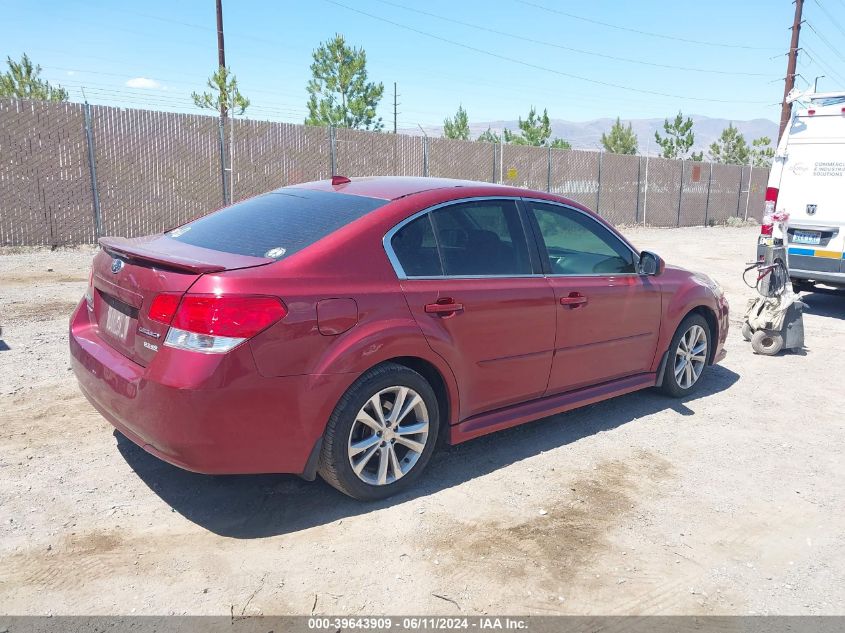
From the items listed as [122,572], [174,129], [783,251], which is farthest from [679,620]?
[174,129]

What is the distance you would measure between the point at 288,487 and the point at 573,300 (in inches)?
82.6

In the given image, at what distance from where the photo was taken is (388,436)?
3.57m

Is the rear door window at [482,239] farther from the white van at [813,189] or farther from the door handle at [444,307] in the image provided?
the white van at [813,189]

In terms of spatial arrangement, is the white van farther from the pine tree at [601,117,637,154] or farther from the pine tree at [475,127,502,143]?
the pine tree at [475,127,502,143]

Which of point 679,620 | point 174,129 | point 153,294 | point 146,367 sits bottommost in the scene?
point 679,620

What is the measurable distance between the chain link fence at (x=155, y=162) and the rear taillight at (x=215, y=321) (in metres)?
11.0

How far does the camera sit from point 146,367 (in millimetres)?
3135

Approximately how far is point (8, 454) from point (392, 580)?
247 cm

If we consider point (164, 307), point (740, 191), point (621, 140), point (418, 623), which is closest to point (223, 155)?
point (164, 307)

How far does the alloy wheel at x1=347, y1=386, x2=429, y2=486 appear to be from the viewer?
3479 mm

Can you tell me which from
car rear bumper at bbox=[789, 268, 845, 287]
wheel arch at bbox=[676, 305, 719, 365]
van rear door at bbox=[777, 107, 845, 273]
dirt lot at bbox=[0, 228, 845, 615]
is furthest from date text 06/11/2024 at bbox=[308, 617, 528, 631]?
van rear door at bbox=[777, 107, 845, 273]

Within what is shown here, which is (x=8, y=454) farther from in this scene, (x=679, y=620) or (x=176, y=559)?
(x=679, y=620)

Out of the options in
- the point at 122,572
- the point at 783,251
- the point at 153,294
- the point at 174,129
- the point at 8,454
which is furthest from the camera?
the point at 174,129

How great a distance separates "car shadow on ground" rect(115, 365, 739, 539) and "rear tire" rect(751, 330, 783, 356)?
337cm
